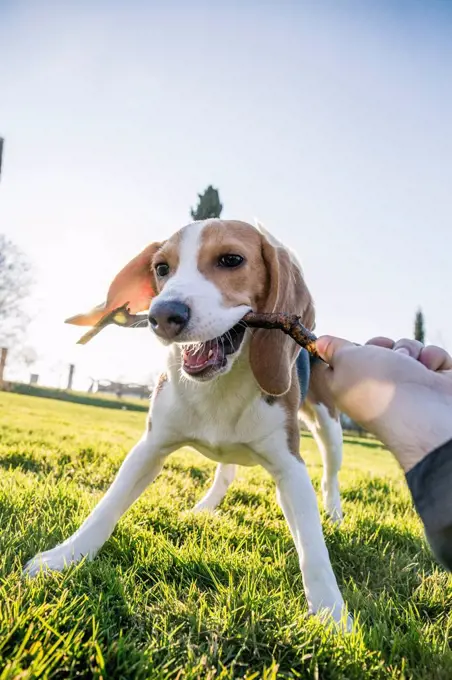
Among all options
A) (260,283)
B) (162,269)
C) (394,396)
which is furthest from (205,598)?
(162,269)

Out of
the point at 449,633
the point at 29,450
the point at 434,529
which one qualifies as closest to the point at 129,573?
the point at 449,633

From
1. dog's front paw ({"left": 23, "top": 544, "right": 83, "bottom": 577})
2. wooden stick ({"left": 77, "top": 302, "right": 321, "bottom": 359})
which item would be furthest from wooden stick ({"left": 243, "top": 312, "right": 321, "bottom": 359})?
dog's front paw ({"left": 23, "top": 544, "right": 83, "bottom": 577})

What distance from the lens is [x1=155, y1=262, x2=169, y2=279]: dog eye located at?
341 cm

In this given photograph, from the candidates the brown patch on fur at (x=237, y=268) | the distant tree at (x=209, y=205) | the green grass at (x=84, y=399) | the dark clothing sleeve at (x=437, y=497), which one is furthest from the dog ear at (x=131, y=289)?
the green grass at (x=84, y=399)

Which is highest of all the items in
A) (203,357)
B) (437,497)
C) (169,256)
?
(169,256)

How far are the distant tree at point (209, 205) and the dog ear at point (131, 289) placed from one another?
11088 mm

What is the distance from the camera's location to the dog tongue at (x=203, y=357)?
116 inches

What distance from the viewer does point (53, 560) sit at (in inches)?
A: 113

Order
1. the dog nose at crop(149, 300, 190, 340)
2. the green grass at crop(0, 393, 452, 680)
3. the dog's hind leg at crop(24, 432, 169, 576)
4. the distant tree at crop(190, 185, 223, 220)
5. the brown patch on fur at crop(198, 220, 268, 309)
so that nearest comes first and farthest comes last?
the green grass at crop(0, 393, 452, 680), the dog nose at crop(149, 300, 190, 340), the dog's hind leg at crop(24, 432, 169, 576), the brown patch on fur at crop(198, 220, 268, 309), the distant tree at crop(190, 185, 223, 220)

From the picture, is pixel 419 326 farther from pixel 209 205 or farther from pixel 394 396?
pixel 394 396

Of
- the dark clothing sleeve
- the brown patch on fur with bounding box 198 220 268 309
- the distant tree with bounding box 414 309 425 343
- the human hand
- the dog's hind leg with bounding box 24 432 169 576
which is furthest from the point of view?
the distant tree with bounding box 414 309 425 343

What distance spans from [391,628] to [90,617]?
1365mm

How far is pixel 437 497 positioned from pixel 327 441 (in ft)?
11.9

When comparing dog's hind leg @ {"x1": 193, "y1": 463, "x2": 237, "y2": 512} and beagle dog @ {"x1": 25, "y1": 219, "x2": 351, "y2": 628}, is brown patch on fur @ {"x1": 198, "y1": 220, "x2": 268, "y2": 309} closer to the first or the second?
beagle dog @ {"x1": 25, "y1": 219, "x2": 351, "y2": 628}
